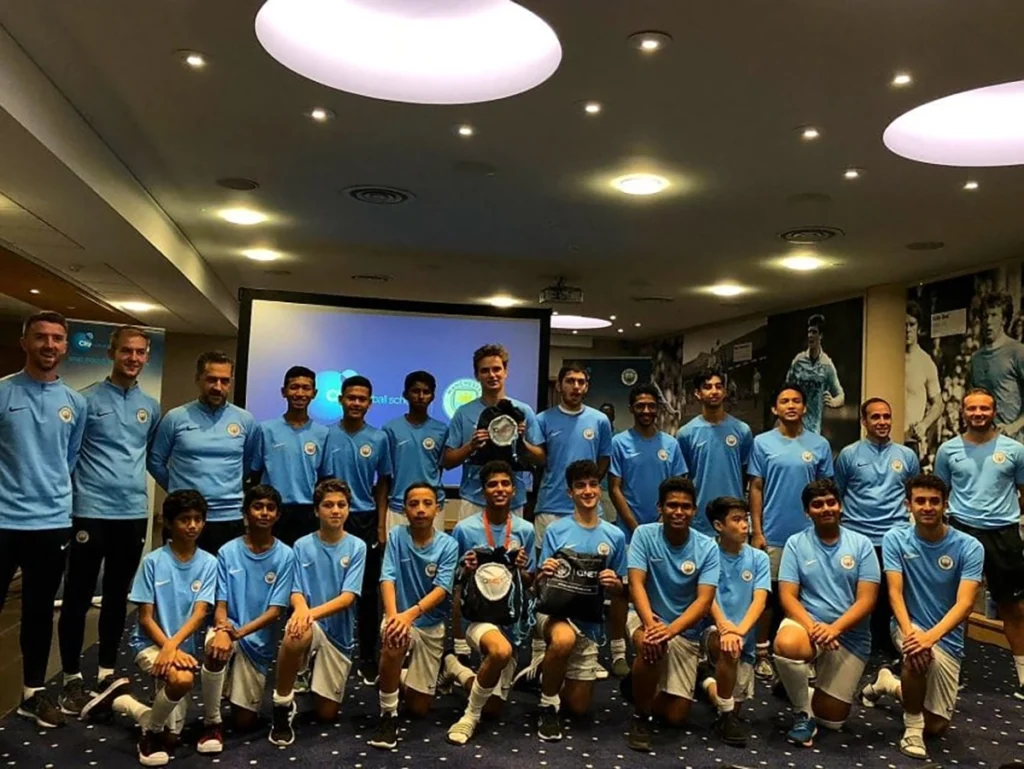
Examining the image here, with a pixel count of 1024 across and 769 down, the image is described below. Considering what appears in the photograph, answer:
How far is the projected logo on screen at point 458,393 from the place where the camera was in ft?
21.7

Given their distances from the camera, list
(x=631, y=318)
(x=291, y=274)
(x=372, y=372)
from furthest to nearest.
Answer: (x=631, y=318)
(x=291, y=274)
(x=372, y=372)

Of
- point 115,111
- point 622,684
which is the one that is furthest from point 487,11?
point 622,684

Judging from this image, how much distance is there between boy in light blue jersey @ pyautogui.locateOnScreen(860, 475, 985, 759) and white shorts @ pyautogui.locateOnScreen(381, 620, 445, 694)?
1.93 m

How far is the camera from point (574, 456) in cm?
454

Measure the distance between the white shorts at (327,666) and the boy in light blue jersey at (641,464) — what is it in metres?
1.72

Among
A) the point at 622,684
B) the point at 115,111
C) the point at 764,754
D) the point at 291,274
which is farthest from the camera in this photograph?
the point at 291,274

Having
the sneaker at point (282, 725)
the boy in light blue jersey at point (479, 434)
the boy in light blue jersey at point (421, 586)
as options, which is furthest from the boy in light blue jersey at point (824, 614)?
the sneaker at point (282, 725)

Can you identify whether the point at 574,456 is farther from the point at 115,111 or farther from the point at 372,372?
the point at 115,111

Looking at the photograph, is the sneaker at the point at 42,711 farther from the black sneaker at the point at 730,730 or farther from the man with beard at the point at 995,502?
the man with beard at the point at 995,502

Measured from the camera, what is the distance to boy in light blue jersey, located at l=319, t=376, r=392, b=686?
441 cm

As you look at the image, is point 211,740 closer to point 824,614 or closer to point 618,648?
point 618,648

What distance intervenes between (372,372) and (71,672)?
125 inches

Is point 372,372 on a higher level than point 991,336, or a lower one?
lower

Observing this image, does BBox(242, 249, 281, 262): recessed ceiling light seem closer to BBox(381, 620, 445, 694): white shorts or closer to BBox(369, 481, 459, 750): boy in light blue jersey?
BBox(369, 481, 459, 750): boy in light blue jersey
